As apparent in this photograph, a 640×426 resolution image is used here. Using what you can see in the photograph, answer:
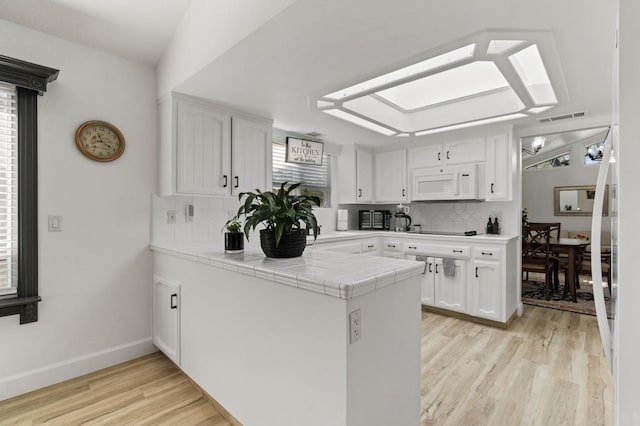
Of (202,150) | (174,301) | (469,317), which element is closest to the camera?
(174,301)

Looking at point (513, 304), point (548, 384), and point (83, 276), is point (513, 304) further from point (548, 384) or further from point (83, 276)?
point (83, 276)

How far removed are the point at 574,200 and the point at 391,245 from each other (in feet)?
20.2

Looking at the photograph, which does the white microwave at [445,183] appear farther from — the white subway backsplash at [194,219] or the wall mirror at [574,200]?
the wall mirror at [574,200]

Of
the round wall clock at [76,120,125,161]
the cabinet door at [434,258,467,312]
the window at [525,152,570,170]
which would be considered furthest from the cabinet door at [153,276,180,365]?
the window at [525,152,570,170]

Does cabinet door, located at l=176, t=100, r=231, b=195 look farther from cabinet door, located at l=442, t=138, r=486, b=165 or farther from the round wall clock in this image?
cabinet door, located at l=442, t=138, r=486, b=165

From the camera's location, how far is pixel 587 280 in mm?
5539

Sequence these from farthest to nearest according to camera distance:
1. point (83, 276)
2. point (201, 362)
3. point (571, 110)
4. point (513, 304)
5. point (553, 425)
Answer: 1. point (513, 304)
2. point (571, 110)
3. point (83, 276)
4. point (201, 362)
5. point (553, 425)

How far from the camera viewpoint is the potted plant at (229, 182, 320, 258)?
1.76m

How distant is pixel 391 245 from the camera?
411cm

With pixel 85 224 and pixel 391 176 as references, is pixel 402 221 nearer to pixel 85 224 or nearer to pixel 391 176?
pixel 391 176

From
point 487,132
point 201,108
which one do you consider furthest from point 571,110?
point 201,108

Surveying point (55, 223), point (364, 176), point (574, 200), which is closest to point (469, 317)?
point (364, 176)

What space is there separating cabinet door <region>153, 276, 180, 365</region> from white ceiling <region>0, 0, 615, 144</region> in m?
1.56

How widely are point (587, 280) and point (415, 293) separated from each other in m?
5.80
